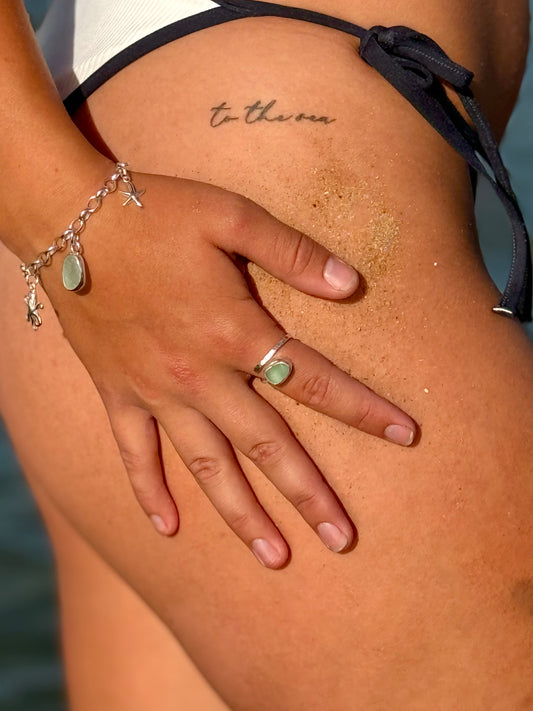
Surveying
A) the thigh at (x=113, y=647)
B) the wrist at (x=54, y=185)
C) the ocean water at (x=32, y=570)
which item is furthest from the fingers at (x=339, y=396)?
the ocean water at (x=32, y=570)

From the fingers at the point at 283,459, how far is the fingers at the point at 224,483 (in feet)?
0.09

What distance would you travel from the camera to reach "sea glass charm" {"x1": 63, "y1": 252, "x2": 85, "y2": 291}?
3.10ft

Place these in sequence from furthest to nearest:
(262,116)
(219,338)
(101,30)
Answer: (101,30) → (262,116) → (219,338)

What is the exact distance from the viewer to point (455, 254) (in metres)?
1.02

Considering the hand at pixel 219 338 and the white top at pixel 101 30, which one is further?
the white top at pixel 101 30

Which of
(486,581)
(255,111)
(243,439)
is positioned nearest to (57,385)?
(243,439)

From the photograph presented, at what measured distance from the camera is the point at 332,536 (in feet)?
3.02

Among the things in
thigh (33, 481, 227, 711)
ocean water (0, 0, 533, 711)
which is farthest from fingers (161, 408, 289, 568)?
ocean water (0, 0, 533, 711)

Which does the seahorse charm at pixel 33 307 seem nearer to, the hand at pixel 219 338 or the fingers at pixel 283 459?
the hand at pixel 219 338

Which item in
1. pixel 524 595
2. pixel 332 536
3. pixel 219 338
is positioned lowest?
pixel 524 595

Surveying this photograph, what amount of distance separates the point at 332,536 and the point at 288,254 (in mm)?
271

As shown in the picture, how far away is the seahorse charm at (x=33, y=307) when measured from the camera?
3.38 feet

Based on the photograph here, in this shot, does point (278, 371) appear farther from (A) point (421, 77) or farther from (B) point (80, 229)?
(A) point (421, 77)

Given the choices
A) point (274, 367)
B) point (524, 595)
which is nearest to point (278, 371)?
point (274, 367)
